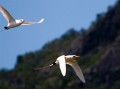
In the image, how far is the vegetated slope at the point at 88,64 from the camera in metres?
124

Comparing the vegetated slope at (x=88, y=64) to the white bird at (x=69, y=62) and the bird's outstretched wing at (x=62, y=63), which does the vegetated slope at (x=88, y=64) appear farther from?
the bird's outstretched wing at (x=62, y=63)

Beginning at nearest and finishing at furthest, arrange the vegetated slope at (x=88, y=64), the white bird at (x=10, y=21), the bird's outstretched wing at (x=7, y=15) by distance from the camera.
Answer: the white bird at (x=10, y=21) → the bird's outstretched wing at (x=7, y=15) → the vegetated slope at (x=88, y=64)

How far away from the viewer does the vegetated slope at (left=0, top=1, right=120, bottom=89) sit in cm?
12394

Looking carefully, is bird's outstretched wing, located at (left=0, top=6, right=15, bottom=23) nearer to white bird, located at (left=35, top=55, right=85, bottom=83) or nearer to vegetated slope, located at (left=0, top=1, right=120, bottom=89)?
white bird, located at (left=35, top=55, right=85, bottom=83)

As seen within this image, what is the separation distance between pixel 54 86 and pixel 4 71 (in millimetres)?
22847

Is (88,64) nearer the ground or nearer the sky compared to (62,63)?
nearer the sky

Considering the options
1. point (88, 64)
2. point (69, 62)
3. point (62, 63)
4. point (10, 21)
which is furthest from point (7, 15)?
point (88, 64)

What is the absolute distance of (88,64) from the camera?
13200 cm

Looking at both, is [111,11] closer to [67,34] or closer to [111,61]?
[111,61]

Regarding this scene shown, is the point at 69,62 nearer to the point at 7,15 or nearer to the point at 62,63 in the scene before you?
the point at 62,63

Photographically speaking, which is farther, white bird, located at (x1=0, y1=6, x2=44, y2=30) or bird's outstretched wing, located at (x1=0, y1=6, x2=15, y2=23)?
bird's outstretched wing, located at (x1=0, y1=6, x2=15, y2=23)

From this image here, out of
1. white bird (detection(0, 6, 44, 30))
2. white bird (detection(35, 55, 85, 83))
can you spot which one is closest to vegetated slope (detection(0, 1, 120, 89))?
white bird (detection(0, 6, 44, 30))

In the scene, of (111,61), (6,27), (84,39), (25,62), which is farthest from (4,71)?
(6,27)

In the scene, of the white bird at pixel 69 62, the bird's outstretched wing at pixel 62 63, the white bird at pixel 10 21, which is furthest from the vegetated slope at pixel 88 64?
the bird's outstretched wing at pixel 62 63
